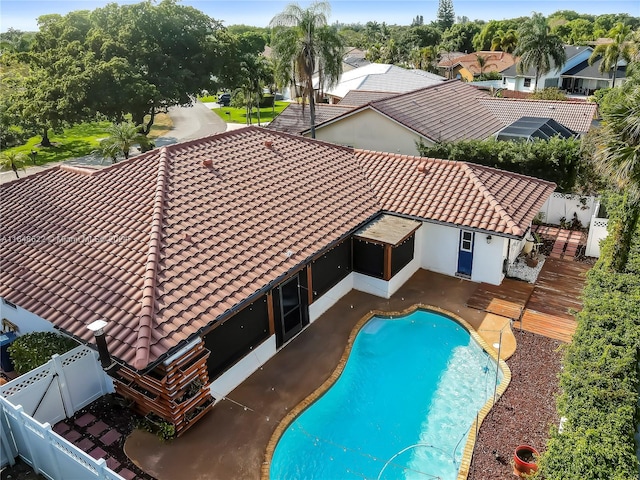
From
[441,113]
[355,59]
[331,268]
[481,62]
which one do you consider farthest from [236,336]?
[481,62]

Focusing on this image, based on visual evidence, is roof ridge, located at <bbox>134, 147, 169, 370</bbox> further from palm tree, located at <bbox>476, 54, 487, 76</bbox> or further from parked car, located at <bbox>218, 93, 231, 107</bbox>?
palm tree, located at <bbox>476, 54, 487, 76</bbox>

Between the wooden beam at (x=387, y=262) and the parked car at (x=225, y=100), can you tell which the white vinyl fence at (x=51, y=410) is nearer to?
the wooden beam at (x=387, y=262)

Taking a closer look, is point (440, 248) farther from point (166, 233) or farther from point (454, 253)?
point (166, 233)

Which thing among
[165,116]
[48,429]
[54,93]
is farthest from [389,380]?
[165,116]

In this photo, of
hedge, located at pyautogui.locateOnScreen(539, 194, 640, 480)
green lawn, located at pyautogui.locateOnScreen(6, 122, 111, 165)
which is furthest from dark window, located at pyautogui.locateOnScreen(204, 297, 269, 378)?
green lawn, located at pyautogui.locateOnScreen(6, 122, 111, 165)

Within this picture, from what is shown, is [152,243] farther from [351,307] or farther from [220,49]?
[220,49]
